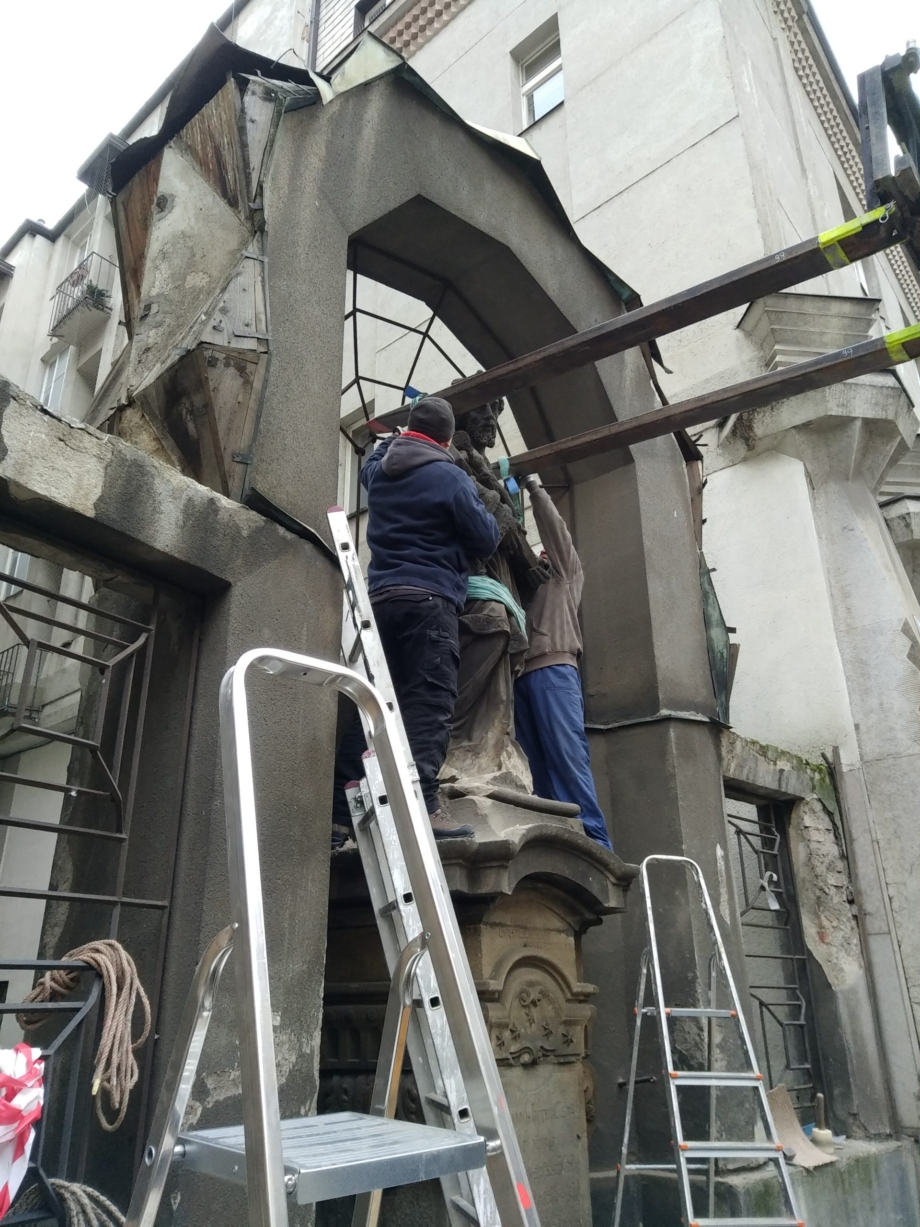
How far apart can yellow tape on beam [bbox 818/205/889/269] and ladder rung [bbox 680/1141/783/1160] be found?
3.65m

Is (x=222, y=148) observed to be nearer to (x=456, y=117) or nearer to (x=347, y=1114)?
(x=456, y=117)

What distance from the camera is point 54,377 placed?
1788 cm

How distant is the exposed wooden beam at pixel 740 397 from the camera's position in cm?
463

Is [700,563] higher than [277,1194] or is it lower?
higher

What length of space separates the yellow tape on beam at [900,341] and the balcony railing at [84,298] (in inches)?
575

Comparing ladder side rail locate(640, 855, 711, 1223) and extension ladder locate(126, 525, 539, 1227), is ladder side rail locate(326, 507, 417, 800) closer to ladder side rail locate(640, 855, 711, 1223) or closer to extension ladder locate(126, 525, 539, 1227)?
extension ladder locate(126, 525, 539, 1227)

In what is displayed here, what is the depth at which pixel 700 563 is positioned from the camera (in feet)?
20.1

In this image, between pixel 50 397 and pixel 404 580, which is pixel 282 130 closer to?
pixel 404 580

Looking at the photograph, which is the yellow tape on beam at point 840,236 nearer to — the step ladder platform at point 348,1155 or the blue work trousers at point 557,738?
the blue work trousers at point 557,738

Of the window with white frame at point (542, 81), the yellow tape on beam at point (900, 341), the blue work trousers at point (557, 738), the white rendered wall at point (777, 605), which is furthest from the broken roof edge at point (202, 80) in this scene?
the window with white frame at point (542, 81)

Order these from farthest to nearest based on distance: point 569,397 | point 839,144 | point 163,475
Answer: point 839,144, point 569,397, point 163,475

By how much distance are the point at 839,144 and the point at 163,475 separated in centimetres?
1263

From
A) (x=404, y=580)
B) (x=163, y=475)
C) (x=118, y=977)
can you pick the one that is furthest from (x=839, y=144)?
(x=118, y=977)

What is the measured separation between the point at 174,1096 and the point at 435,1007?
756 millimetres
